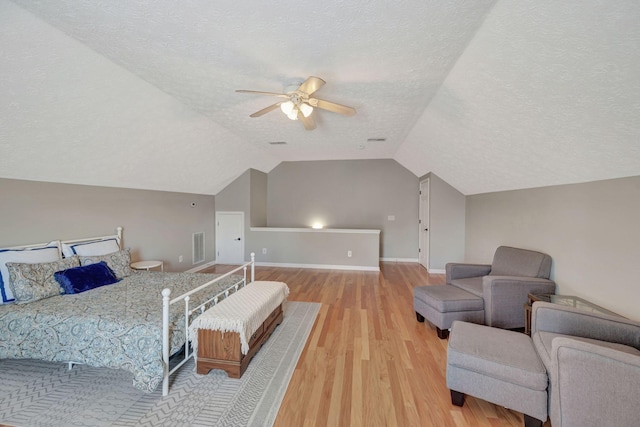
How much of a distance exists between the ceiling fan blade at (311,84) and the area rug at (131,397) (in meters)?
2.56

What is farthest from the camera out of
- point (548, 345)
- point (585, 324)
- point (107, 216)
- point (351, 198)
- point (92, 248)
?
point (351, 198)

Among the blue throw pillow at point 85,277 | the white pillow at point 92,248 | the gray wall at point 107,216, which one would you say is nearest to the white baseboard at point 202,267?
the gray wall at point 107,216

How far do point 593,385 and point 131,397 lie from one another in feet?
9.79

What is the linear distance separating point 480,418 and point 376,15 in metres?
2.84

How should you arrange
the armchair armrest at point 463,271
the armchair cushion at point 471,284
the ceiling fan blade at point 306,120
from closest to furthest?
the ceiling fan blade at point 306,120
the armchair cushion at point 471,284
the armchair armrest at point 463,271

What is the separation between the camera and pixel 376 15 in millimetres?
1630

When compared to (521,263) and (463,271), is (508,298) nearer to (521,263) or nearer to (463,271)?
(521,263)

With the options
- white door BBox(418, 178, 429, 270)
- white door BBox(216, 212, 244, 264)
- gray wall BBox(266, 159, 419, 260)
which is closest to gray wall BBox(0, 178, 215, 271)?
white door BBox(216, 212, 244, 264)

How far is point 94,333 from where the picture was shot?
6.25 ft

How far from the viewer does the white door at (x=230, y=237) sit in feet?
20.1

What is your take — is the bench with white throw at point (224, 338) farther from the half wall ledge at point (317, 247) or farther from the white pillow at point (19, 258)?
the half wall ledge at point (317, 247)

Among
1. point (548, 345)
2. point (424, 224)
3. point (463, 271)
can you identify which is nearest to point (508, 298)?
point (463, 271)

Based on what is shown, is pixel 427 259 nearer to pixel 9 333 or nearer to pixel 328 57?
pixel 328 57

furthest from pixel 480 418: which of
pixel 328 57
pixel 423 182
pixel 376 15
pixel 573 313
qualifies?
pixel 423 182
